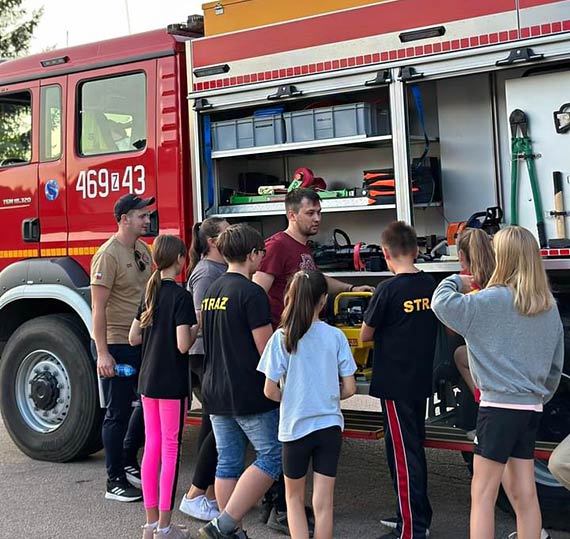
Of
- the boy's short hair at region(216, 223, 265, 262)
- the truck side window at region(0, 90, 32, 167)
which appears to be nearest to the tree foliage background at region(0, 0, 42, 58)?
the truck side window at region(0, 90, 32, 167)

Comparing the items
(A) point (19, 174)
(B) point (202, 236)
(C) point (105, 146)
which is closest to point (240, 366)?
(B) point (202, 236)

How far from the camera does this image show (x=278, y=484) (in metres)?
5.84

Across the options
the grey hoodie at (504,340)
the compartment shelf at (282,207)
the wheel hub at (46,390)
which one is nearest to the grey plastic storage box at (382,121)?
the compartment shelf at (282,207)

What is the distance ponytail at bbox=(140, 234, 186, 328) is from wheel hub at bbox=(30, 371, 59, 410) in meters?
2.14

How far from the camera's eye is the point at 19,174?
7.62 metres

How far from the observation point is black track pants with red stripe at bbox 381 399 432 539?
17.0 ft

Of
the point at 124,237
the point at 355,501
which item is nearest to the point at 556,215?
the point at 355,501

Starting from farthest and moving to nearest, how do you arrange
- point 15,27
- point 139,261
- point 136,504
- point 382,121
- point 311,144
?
point 15,27, point 139,261, point 136,504, point 311,144, point 382,121

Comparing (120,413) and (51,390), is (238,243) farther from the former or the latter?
(51,390)

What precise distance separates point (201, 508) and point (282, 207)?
1.91m

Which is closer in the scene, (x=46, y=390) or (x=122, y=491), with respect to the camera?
(x=122, y=491)

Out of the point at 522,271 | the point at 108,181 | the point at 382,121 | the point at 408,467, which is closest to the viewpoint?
the point at 522,271

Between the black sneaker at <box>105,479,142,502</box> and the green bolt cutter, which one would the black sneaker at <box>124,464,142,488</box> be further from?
the green bolt cutter

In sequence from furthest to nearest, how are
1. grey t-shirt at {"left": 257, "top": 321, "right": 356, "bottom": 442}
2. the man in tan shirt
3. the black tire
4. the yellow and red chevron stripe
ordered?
the yellow and red chevron stripe
the man in tan shirt
the black tire
grey t-shirt at {"left": 257, "top": 321, "right": 356, "bottom": 442}
